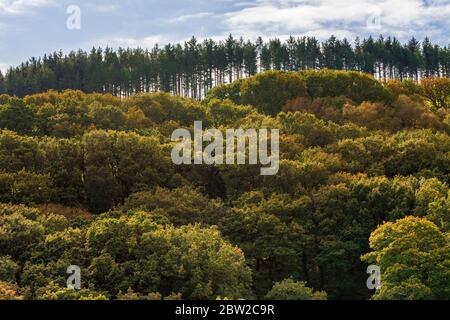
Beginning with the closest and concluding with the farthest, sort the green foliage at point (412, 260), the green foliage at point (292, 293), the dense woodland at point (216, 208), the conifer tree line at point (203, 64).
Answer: the green foliage at point (292, 293)
the dense woodland at point (216, 208)
the green foliage at point (412, 260)
the conifer tree line at point (203, 64)

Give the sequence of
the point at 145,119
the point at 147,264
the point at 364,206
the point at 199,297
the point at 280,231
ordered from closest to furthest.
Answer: the point at 199,297, the point at 147,264, the point at 280,231, the point at 364,206, the point at 145,119

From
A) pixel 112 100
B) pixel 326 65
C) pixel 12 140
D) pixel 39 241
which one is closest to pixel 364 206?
pixel 39 241

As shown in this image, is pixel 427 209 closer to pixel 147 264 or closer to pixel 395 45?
pixel 147 264

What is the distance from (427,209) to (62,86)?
138159 mm

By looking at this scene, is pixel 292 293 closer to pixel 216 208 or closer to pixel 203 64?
pixel 216 208

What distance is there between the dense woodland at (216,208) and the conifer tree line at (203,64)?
245 ft

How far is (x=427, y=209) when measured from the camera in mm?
55031

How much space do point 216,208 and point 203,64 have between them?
12231cm

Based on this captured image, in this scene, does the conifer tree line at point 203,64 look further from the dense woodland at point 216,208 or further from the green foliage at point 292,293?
the green foliage at point 292,293

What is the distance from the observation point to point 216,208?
57.1 m

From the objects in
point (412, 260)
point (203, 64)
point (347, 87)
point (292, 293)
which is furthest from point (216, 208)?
point (203, 64)

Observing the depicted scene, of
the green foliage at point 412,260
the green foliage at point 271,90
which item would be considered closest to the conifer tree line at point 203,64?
the green foliage at point 271,90

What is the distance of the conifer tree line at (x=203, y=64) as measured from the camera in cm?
17212

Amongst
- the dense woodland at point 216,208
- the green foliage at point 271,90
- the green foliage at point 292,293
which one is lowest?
the green foliage at point 292,293
